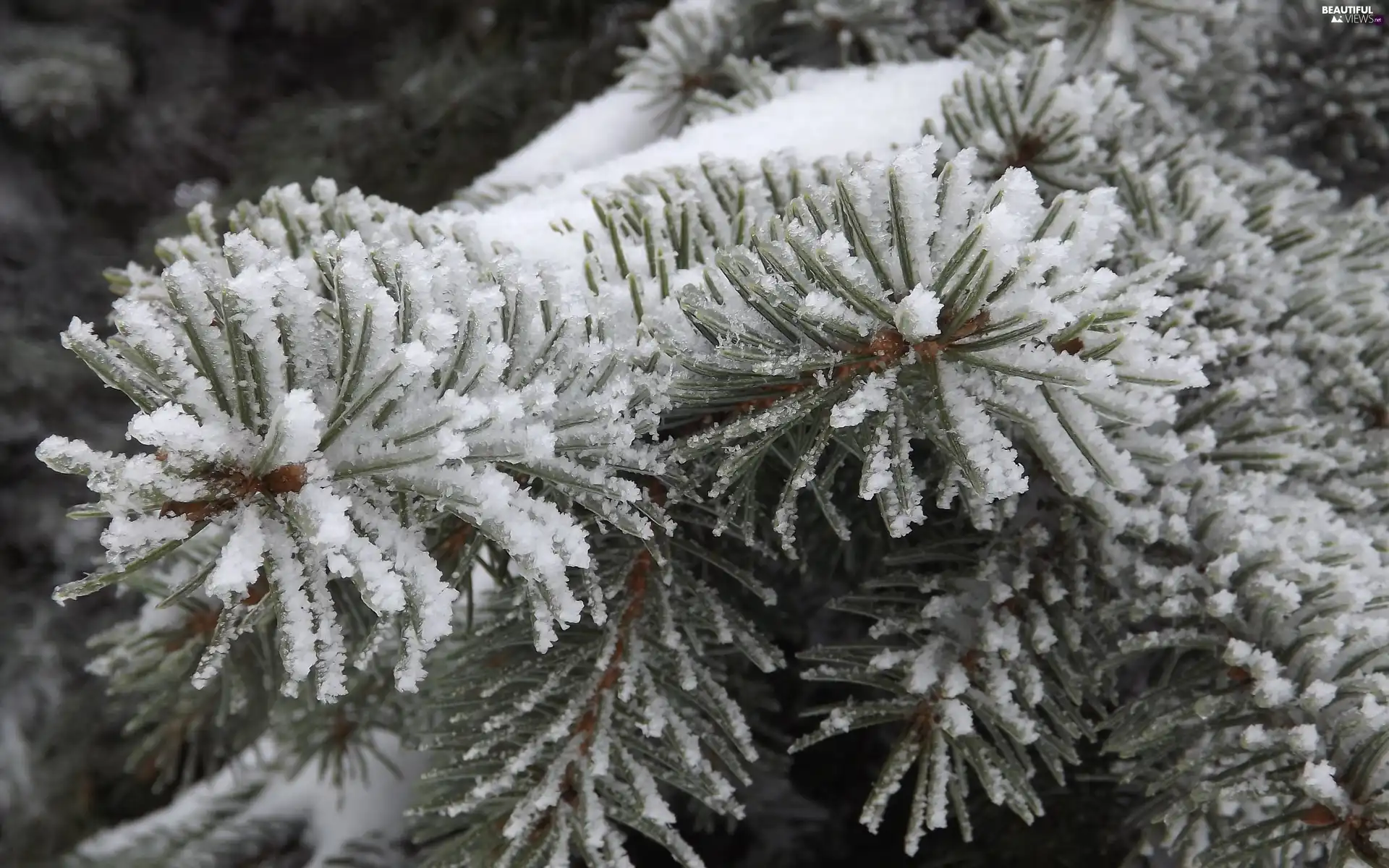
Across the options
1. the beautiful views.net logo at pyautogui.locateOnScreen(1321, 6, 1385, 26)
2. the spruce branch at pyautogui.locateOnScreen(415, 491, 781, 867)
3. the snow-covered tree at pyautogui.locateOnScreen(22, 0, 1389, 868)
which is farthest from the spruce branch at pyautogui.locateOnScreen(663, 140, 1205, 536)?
the beautiful views.net logo at pyautogui.locateOnScreen(1321, 6, 1385, 26)

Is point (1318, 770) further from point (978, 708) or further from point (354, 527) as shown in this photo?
point (354, 527)

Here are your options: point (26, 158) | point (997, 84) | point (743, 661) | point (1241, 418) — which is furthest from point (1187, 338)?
point (26, 158)

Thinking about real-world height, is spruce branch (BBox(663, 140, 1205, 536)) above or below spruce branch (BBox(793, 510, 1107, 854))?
above

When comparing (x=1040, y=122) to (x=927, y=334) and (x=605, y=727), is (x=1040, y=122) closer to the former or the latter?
(x=927, y=334)

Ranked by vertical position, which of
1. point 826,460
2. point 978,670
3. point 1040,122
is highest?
point 1040,122

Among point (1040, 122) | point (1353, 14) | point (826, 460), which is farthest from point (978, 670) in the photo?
point (1353, 14)

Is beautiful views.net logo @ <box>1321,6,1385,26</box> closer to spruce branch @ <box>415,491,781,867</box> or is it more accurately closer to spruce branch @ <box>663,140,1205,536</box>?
spruce branch @ <box>663,140,1205,536</box>
